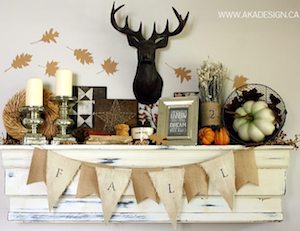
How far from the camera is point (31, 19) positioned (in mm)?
2232

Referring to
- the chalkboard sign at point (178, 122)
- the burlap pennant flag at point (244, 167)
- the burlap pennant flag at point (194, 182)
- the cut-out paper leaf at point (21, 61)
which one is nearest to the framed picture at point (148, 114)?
the chalkboard sign at point (178, 122)

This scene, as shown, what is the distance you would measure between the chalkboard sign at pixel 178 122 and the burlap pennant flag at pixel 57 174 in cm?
46

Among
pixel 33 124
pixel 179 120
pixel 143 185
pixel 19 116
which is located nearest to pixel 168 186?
pixel 143 185

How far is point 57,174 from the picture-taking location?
1935 millimetres

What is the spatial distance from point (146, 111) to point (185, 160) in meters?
0.38

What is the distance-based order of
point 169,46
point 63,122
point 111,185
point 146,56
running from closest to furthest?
point 111,185 → point 63,122 → point 146,56 → point 169,46

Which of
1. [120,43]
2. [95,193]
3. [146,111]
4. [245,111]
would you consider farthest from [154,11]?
[95,193]

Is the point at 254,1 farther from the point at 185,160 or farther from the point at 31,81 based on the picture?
the point at 31,81

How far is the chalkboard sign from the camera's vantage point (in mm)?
2051

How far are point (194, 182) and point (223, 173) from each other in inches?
5.2

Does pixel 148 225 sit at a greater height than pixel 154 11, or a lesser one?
lesser

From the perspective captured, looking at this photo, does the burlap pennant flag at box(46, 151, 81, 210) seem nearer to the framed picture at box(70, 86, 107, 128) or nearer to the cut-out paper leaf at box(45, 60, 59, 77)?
the framed picture at box(70, 86, 107, 128)

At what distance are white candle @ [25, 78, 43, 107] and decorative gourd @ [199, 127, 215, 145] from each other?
2.46 ft

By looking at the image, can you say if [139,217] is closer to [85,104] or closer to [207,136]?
[207,136]
